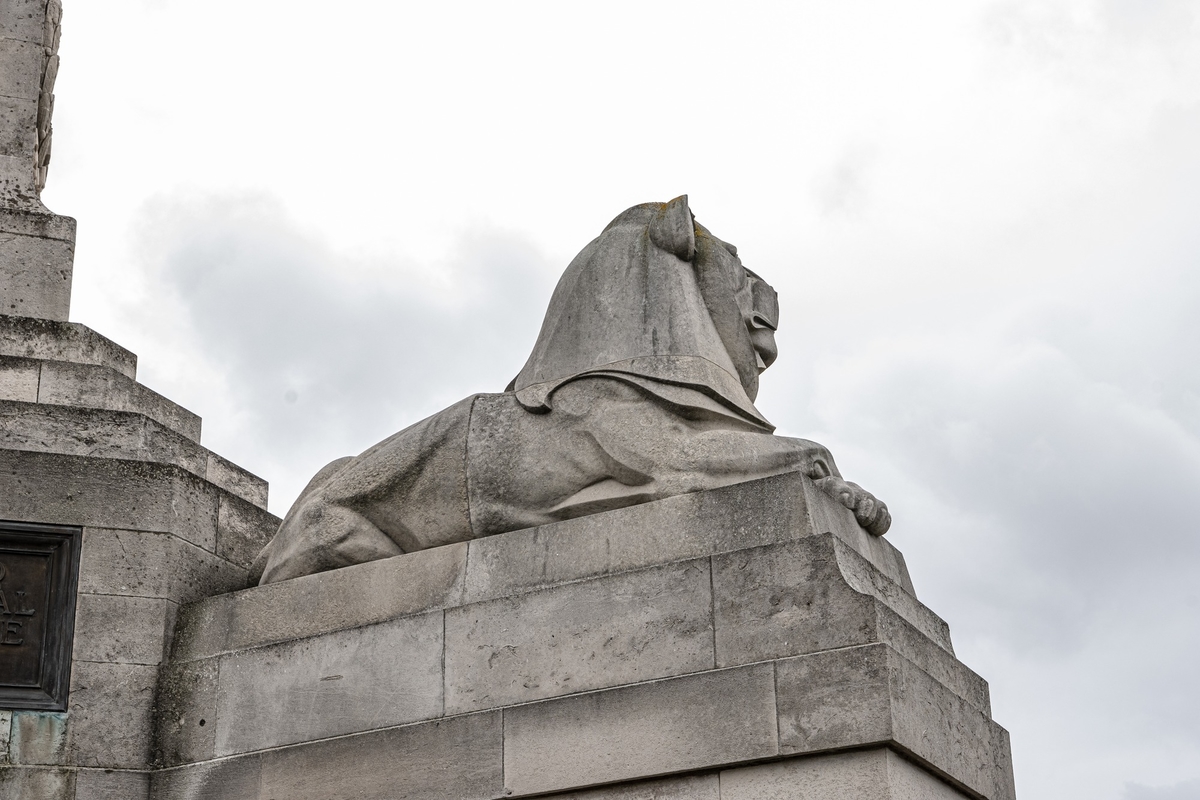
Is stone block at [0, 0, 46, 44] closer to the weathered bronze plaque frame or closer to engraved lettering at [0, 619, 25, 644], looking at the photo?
the weathered bronze plaque frame

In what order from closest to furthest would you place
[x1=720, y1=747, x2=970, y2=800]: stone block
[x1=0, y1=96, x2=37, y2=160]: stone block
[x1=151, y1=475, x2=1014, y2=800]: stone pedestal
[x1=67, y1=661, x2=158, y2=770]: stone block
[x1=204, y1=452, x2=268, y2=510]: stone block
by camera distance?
[x1=720, y1=747, x2=970, y2=800]: stone block
[x1=151, y1=475, x2=1014, y2=800]: stone pedestal
[x1=67, y1=661, x2=158, y2=770]: stone block
[x1=204, y1=452, x2=268, y2=510]: stone block
[x1=0, y1=96, x2=37, y2=160]: stone block

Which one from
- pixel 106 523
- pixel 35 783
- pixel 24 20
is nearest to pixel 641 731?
pixel 35 783

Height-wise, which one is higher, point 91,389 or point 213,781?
point 91,389

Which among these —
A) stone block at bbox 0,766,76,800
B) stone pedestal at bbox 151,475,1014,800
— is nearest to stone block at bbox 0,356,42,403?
stone pedestal at bbox 151,475,1014,800

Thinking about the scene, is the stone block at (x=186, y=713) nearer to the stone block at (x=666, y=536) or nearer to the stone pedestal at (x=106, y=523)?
the stone pedestal at (x=106, y=523)

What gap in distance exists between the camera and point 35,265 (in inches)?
444

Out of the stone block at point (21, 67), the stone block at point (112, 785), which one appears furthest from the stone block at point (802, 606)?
the stone block at point (21, 67)

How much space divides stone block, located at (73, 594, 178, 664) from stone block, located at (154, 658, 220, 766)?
0.63 ft

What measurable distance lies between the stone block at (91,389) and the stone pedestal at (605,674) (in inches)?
59.1

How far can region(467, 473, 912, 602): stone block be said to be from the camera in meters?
8.90

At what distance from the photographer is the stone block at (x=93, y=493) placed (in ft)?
33.3

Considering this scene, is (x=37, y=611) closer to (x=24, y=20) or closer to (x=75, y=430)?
(x=75, y=430)

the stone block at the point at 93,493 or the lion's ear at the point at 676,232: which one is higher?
the lion's ear at the point at 676,232

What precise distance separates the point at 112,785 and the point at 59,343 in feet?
9.23
